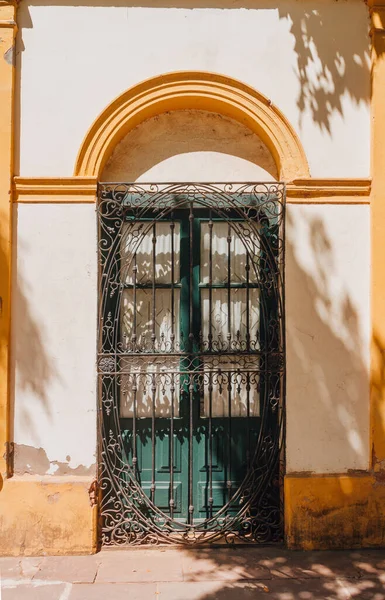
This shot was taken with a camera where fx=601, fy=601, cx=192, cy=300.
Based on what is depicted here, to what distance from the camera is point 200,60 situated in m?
5.11

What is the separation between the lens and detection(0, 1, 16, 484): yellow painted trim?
4.93 metres

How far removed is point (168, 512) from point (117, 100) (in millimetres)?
3542

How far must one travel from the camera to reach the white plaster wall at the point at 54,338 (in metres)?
4.98

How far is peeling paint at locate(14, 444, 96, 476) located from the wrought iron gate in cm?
22

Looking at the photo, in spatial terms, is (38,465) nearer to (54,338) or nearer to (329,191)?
(54,338)

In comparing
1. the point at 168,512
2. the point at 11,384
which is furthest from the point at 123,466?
the point at 11,384

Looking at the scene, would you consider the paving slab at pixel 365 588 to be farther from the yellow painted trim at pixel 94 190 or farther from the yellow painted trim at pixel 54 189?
the yellow painted trim at pixel 54 189

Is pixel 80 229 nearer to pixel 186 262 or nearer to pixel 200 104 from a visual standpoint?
pixel 186 262

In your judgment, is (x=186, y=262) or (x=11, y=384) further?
(x=186, y=262)

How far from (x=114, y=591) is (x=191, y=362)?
1819 mm

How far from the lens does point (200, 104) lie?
17.4 feet

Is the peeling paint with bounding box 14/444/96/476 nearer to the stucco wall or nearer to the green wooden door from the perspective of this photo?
the stucco wall

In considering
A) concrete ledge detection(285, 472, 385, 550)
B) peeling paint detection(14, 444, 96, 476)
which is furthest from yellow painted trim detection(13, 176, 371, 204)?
concrete ledge detection(285, 472, 385, 550)

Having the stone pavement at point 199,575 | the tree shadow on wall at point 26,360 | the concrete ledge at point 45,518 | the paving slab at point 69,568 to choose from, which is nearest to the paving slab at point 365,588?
the stone pavement at point 199,575
